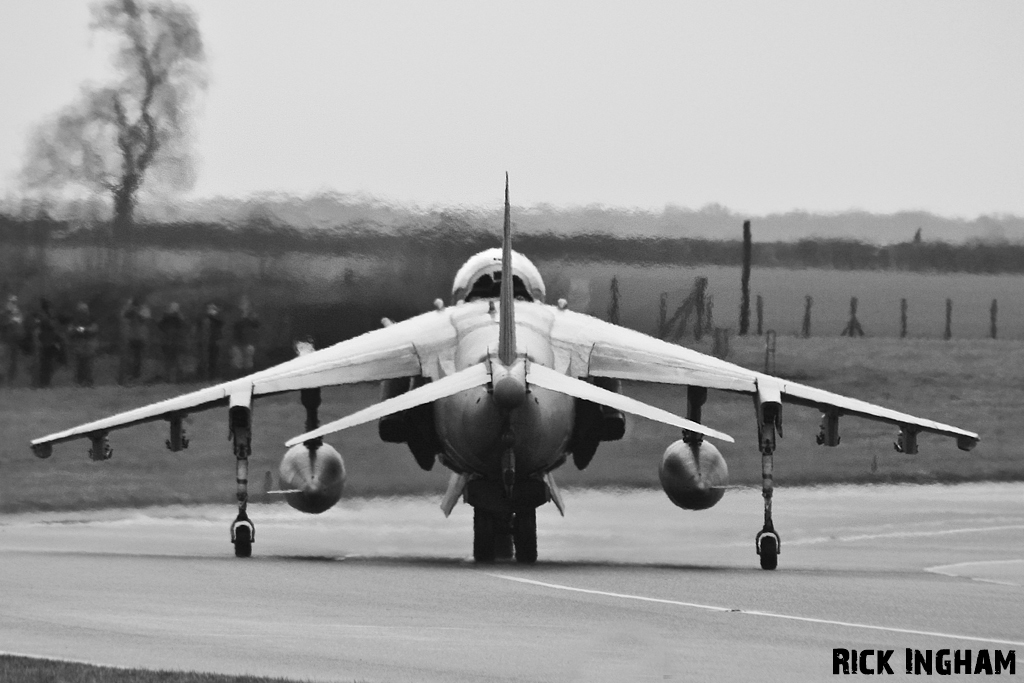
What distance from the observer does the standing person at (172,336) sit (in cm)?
3275

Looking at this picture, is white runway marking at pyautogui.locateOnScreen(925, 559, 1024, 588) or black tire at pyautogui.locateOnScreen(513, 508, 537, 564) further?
black tire at pyautogui.locateOnScreen(513, 508, 537, 564)

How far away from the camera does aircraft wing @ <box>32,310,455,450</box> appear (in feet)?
77.2

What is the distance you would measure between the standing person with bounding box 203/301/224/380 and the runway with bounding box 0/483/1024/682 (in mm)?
3628

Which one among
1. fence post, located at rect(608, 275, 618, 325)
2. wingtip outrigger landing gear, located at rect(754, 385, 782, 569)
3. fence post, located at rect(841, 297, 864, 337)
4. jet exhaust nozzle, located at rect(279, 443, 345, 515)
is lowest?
jet exhaust nozzle, located at rect(279, 443, 345, 515)

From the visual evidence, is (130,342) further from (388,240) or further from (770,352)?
(770,352)

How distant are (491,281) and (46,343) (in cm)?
1118

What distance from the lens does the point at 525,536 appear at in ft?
76.6

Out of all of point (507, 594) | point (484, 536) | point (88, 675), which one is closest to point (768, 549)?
point (484, 536)

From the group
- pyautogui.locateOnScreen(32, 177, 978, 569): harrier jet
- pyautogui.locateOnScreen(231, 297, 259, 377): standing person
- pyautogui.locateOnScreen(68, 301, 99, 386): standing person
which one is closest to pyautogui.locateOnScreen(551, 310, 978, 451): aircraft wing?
pyautogui.locateOnScreen(32, 177, 978, 569): harrier jet

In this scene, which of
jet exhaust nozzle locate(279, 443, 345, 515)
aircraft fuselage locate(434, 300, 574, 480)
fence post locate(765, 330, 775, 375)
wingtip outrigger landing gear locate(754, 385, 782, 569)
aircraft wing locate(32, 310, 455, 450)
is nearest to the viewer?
aircraft fuselage locate(434, 300, 574, 480)

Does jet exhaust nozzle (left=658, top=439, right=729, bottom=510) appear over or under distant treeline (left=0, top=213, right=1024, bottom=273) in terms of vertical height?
under

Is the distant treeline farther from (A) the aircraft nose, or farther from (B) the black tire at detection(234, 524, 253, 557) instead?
(A) the aircraft nose

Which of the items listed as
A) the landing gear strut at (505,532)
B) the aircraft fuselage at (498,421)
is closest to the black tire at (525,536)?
the landing gear strut at (505,532)

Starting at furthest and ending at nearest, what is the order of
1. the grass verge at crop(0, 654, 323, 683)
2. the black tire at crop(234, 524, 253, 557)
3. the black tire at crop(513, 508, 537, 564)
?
the black tire at crop(513, 508, 537, 564) < the black tire at crop(234, 524, 253, 557) < the grass verge at crop(0, 654, 323, 683)
